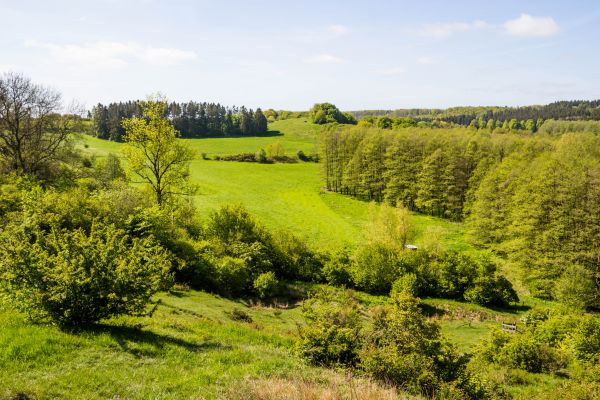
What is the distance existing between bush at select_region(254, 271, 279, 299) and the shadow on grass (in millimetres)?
18543

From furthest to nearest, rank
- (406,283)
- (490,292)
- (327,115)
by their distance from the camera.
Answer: (327,115), (490,292), (406,283)

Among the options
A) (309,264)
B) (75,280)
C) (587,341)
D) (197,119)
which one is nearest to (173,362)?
(75,280)

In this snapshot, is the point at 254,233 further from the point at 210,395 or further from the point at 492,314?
the point at 210,395

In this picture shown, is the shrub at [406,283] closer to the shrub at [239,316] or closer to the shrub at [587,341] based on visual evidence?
the shrub at [587,341]

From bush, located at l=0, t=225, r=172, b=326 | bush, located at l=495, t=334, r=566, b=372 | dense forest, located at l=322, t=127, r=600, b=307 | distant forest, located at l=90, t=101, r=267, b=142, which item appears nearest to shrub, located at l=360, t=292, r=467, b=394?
bush, located at l=0, t=225, r=172, b=326

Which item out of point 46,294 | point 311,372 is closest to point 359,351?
point 311,372

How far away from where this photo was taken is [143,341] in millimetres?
12211

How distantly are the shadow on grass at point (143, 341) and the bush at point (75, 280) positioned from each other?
0.51 metres

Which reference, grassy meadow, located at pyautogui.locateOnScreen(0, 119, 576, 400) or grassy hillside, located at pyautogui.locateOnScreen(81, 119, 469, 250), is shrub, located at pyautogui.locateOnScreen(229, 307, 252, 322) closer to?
grassy meadow, located at pyautogui.locateOnScreen(0, 119, 576, 400)

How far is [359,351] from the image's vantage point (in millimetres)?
12141

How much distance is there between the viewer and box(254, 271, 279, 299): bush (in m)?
32.0

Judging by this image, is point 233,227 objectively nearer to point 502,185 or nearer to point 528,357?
point 528,357

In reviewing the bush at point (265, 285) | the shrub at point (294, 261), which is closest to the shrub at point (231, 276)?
the bush at point (265, 285)

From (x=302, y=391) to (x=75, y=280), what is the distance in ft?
24.3
